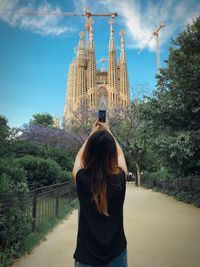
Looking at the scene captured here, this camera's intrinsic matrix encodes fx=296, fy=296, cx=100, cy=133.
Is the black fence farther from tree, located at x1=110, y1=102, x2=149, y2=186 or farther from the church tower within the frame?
the church tower

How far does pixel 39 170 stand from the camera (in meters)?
11.1

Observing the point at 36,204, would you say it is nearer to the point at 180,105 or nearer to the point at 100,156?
the point at 100,156

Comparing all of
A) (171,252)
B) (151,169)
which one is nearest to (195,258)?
(171,252)

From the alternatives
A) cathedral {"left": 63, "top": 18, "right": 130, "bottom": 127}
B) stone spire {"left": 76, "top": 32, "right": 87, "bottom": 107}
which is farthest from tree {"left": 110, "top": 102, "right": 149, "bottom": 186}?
stone spire {"left": 76, "top": 32, "right": 87, "bottom": 107}

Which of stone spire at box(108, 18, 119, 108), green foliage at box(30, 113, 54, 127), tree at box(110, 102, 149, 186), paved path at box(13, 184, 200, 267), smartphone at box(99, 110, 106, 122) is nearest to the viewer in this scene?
smartphone at box(99, 110, 106, 122)

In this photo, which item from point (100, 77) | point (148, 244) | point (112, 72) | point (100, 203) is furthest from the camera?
point (100, 77)

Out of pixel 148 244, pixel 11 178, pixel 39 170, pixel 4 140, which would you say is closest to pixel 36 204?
pixel 11 178

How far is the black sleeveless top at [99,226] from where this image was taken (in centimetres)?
180

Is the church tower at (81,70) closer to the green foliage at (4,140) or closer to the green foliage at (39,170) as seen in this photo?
the green foliage at (39,170)

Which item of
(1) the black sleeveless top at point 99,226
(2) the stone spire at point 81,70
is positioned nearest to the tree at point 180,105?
(1) the black sleeveless top at point 99,226

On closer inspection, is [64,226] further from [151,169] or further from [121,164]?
[151,169]

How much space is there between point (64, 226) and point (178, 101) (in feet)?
22.6

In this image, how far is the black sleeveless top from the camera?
1.80 meters

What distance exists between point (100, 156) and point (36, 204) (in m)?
5.15
